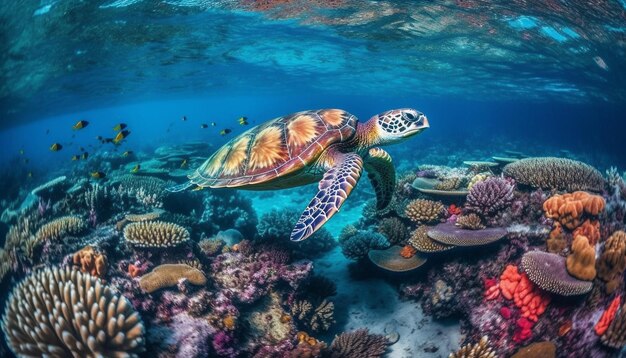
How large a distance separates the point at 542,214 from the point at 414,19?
44.9ft

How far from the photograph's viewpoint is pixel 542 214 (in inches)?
214

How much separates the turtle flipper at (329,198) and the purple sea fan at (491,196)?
2435 millimetres

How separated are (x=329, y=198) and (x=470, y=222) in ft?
9.51

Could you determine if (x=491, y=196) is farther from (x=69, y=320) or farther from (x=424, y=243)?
(x=69, y=320)

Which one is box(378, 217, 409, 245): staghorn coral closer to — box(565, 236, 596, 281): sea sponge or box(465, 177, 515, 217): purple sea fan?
box(465, 177, 515, 217): purple sea fan

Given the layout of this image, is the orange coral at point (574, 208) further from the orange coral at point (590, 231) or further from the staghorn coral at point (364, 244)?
the staghorn coral at point (364, 244)

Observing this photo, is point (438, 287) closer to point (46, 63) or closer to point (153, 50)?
point (153, 50)

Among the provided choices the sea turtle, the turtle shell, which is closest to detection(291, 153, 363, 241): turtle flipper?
the sea turtle

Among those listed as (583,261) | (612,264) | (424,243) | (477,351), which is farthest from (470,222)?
(477,351)

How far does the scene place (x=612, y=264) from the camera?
4.59 meters

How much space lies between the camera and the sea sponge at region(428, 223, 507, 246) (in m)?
5.16

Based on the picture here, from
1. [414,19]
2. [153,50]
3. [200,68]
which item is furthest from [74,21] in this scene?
[414,19]

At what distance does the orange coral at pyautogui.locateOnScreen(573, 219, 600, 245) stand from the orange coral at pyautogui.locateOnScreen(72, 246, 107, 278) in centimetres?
713

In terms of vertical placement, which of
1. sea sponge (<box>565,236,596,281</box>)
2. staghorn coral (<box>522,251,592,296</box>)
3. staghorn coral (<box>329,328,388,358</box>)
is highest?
sea sponge (<box>565,236,596,281</box>)
